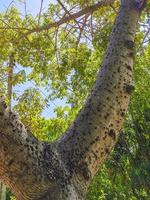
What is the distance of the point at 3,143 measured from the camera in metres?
2.52

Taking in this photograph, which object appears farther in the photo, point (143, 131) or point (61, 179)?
point (143, 131)

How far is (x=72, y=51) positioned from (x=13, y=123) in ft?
18.3

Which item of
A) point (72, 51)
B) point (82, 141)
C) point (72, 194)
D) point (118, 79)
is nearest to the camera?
point (72, 194)

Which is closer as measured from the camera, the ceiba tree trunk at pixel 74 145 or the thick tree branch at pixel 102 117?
the ceiba tree trunk at pixel 74 145

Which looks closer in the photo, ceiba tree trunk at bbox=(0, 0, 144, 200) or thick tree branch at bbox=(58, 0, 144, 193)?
ceiba tree trunk at bbox=(0, 0, 144, 200)

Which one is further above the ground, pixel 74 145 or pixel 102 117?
pixel 102 117

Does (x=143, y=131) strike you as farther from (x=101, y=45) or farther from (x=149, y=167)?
(x=101, y=45)

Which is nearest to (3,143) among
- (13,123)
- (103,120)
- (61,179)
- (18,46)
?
(13,123)

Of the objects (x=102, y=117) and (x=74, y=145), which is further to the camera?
(x=102, y=117)

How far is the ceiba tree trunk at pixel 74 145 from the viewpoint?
2594 millimetres

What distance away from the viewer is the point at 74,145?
2.92m

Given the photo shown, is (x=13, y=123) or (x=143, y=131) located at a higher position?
(x=143, y=131)

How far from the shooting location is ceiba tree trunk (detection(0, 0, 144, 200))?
259 centimetres

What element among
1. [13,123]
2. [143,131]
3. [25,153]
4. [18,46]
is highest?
[18,46]
